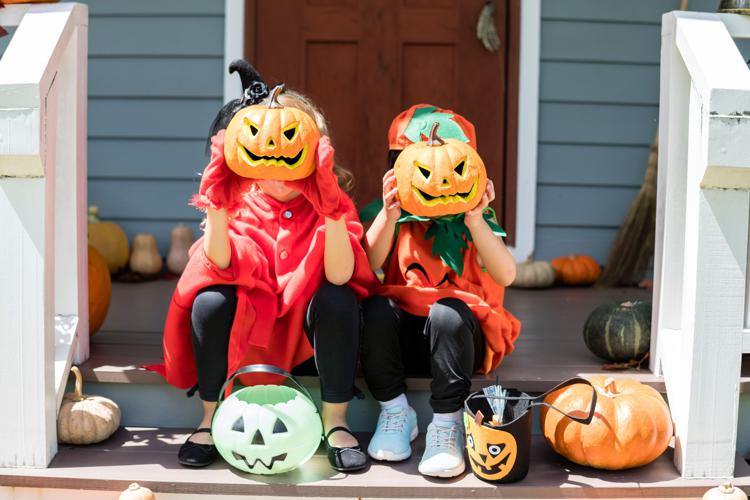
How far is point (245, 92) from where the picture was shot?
8.63 feet

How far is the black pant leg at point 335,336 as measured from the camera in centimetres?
241

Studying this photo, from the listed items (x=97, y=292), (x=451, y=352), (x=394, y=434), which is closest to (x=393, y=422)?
(x=394, y=434)

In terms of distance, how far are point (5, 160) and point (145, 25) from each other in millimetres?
2662

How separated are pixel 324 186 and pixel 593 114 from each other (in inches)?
115

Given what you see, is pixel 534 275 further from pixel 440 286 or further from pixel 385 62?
pixel 440 286

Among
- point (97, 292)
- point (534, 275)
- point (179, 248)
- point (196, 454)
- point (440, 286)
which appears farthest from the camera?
point (179, 248)

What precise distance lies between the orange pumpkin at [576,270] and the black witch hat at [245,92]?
2586 millimetres

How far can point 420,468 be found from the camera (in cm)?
238

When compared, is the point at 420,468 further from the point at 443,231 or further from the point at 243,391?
the point at 443,231

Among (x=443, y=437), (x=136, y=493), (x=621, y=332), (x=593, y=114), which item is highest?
(x=593, y=114)

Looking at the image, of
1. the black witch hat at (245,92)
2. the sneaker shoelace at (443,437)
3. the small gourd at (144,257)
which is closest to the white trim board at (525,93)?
the small gourd at (144,257)

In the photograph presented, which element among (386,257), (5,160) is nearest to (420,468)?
(386,257)

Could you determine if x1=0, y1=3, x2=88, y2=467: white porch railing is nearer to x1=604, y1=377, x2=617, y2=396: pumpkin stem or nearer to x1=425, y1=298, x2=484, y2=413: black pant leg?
x1=425, y1=298, x2=484, y2=413: black pant leg

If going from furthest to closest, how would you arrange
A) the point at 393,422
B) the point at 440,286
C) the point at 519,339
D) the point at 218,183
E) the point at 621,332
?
the point at 519,339, the point at 621,332, the point at 440,286, the point at 393,422, the point at 218,183
